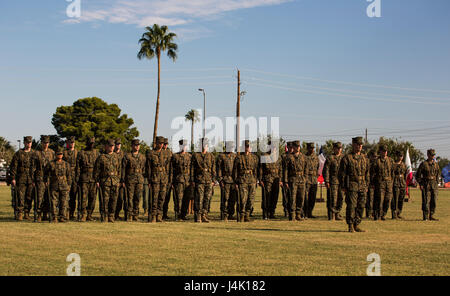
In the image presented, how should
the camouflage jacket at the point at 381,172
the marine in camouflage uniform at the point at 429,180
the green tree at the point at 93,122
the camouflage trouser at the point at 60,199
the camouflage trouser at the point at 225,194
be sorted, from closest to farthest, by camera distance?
the camouflage trouser at the point at 60,199, the camouflage trouser at the point at 225,194, the marine in camouflage uniform at the point at 429,180, the camouflage jacket at the point at 381,172, the green tree at the point at 93,122

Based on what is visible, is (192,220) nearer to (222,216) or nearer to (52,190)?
(222,216)

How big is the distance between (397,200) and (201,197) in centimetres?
688

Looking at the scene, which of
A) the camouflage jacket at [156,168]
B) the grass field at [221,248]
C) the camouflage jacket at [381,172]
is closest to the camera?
the grass field at [221,248]

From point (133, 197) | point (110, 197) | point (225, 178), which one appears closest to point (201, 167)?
point (225, 178)

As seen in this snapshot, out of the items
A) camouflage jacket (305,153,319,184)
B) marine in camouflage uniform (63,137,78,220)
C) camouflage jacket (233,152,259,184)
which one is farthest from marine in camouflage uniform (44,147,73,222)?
camouflage jacket (305,153,319,184)

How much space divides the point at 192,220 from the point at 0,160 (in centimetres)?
7026

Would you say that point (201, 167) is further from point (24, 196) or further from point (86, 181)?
point (24, 196)

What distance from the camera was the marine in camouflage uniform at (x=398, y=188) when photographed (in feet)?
60.1

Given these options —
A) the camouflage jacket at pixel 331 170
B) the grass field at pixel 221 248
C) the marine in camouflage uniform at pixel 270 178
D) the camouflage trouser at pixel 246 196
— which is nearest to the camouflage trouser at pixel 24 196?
the grass field at pixel 221 248

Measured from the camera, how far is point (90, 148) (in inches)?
655

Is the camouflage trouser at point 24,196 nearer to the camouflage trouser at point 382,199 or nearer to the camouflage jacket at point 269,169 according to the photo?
the camouflage jacket at point 269,169

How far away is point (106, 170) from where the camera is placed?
1588 cm

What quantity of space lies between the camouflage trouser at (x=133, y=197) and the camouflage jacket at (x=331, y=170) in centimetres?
606
